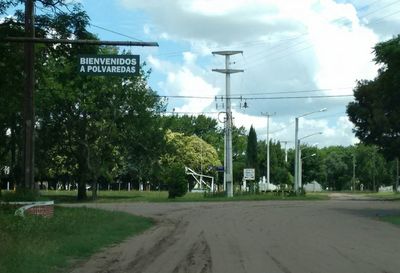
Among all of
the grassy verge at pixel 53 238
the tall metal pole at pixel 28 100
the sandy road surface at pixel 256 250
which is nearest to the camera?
the grassy verge at pixel 53 238

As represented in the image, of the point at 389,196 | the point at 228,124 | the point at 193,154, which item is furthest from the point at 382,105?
the point at 193,154

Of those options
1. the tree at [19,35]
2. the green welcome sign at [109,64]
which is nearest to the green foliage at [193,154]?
the tree at [19,35]

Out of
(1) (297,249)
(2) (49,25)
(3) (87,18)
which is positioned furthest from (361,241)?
(2) (49,25)

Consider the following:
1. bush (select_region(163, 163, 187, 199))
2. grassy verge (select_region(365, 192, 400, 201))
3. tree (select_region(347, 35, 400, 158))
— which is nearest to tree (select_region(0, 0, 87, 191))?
tree (select_region(347, 35, 400, 158))

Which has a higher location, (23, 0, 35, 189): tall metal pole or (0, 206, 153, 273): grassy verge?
(23, 0, 35, 189): tall metal pole

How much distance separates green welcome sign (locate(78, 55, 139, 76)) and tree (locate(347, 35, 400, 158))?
68.1 ft

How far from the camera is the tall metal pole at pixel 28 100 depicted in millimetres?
25062

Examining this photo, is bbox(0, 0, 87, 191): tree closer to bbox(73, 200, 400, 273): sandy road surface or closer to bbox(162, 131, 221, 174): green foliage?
bbox(73, 200, 400, 273): sandy road surface

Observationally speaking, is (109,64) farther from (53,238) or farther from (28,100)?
(28,100)

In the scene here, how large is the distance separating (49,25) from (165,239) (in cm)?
1172

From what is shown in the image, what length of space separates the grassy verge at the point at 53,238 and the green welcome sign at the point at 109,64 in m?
5.23

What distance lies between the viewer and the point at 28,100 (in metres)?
25.3

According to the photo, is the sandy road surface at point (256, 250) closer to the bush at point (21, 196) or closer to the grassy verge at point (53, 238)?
the grassy verge at point (53, 238)

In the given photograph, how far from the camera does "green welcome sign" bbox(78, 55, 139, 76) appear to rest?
1972 cm
